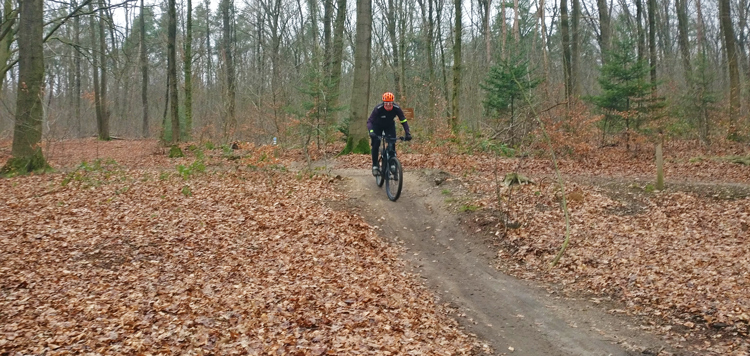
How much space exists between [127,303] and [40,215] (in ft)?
14.4

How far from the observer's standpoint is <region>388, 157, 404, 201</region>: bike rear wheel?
10.3m

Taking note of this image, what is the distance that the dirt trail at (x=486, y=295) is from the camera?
18.6 feet

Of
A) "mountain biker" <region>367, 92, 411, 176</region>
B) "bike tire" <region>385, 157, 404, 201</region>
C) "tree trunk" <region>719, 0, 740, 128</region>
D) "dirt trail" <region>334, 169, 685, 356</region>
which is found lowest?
"dirt trail" <region>334, 169, 685, 356</region>

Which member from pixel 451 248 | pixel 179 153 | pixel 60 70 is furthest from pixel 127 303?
pixel 60 70

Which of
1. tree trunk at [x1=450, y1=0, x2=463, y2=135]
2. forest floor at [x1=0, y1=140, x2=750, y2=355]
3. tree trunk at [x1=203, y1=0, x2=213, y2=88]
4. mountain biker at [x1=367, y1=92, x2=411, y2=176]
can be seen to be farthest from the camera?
tree trunk at [x1=203, y1=0, x2=213, y2=88]

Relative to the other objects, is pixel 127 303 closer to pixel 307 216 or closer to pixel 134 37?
pixel 307 216

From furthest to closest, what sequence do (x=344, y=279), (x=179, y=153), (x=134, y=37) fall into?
(x=134, y=37) → (x=179, y=153) → (x=344, y=279)

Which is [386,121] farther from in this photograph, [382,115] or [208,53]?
[208,53]

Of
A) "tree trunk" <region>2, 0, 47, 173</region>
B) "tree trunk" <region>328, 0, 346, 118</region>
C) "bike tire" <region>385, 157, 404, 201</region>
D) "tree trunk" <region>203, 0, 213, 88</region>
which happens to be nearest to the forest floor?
"bike tire" <region>385, 157, 404, 201</region>

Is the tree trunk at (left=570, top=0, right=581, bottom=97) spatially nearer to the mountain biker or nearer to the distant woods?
the distant woods

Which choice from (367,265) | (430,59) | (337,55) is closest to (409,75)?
(430,59)

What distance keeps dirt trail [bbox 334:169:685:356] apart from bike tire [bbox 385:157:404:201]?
0.20 meters

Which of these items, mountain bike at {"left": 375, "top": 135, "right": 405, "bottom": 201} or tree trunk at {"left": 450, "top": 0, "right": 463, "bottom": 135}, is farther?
tree trunk at {"left": 450, "top": 0, "right": 463, "bottom": 135}

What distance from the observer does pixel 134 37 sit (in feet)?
116
